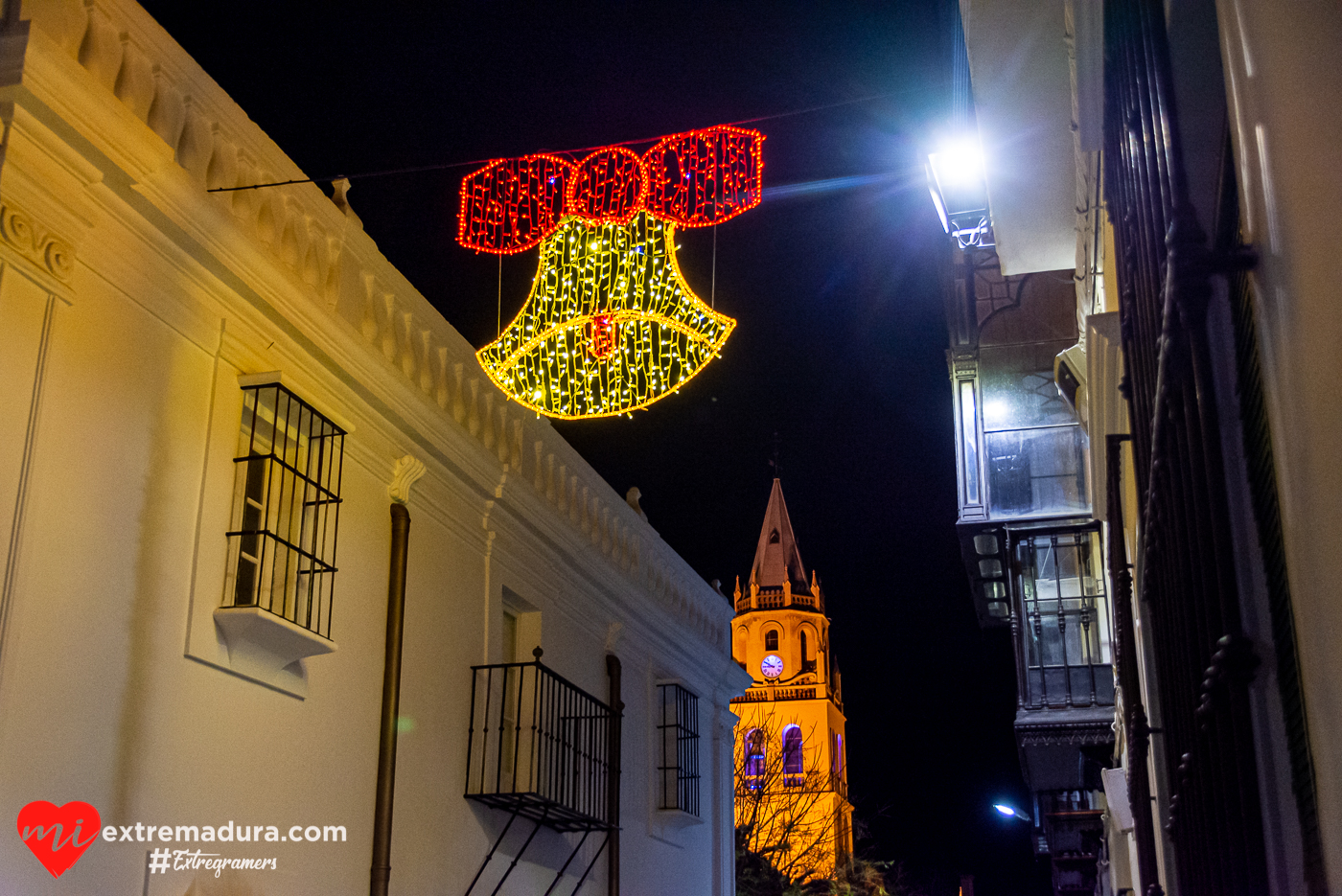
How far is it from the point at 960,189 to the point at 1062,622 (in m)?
6.12

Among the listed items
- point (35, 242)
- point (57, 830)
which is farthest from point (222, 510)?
point (57, 830)

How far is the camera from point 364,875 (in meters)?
8.39

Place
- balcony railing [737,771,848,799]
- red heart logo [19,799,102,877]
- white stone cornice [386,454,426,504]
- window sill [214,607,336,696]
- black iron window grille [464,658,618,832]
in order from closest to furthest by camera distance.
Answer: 1. red heart logo [19,799,102,877]
2. window sill [214,607,336,696]
3. white stone cornice [386,454,426,504]
4. black iron window grille [464,658,618,832]
5. balcony railing [737,771,848,799]

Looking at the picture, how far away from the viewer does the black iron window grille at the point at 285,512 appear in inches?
290

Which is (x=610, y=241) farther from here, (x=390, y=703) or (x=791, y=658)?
(x=791, y=658)

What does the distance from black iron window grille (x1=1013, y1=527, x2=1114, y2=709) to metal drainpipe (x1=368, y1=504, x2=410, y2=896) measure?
1106cm

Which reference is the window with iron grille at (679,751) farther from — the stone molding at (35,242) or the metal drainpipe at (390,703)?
the stone molding at (35,242)

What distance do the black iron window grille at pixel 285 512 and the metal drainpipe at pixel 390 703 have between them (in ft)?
2.49

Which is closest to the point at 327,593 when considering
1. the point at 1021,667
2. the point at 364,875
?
the point at 364,875

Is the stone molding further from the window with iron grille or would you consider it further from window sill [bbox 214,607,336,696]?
the window with iron grille

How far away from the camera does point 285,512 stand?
8.04m

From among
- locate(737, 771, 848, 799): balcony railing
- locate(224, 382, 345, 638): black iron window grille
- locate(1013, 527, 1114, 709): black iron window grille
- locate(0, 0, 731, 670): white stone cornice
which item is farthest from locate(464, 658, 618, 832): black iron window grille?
locate(737, 771, 848, 799): balcony railing

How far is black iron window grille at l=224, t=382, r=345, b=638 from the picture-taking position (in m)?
7.36

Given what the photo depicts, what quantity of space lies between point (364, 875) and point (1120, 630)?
17.7ft
